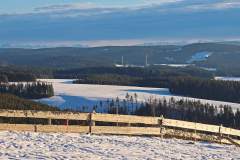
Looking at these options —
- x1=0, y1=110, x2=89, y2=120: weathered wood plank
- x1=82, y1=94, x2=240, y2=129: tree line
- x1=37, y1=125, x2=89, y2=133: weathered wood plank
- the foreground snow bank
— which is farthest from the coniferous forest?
the foreground snow bank

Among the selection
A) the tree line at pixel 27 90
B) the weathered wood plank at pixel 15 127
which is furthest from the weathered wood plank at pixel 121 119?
the tree line at pixel 27 90

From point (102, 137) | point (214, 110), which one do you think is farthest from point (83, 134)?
point (214, 110)

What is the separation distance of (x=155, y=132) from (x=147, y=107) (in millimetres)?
124971

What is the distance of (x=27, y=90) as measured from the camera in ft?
586

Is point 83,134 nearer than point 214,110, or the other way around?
point 83,134

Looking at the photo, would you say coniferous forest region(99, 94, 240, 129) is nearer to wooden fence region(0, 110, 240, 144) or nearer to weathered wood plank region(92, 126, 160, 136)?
wooden fence region(0, 110, 240, 144)

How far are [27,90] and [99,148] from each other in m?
156

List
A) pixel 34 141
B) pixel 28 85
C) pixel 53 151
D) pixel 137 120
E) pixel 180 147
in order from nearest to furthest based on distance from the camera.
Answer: pixel 53 151, pixel 34 141, pixel 180 147, pixel 137 120, pixel 28 85

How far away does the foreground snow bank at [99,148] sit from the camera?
2253 cm

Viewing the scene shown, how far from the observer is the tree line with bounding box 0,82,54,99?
176 meters

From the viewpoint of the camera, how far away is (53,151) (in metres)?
23.0

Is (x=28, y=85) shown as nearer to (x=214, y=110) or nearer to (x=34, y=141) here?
(x=214, y=110)

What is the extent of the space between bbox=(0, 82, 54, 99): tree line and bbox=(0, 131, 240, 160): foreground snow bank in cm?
14345

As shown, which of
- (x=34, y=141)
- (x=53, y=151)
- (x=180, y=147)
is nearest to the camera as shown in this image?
(x=53, y=151)
